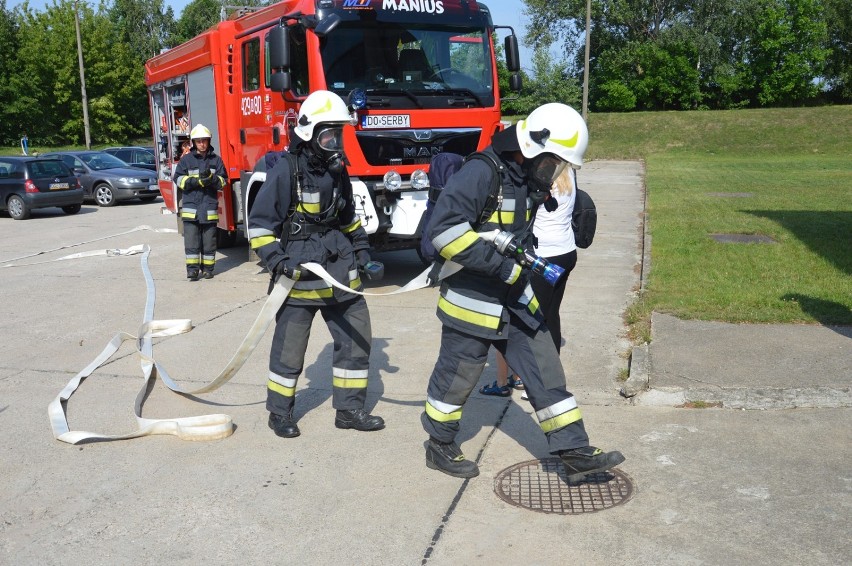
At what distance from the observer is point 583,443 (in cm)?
419

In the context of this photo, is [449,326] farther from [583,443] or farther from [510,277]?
[583,443]

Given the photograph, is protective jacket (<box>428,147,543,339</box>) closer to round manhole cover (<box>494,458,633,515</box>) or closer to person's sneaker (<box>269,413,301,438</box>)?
round manhole cover (<box>494,458,633,515</box>)

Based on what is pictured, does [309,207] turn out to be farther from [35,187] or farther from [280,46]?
[35,187]

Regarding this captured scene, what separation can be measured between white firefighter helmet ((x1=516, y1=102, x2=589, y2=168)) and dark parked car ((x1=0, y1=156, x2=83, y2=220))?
19.0m

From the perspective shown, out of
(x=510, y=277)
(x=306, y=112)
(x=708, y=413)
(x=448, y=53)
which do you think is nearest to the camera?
(x=510, y=277)

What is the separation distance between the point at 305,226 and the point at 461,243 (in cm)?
143

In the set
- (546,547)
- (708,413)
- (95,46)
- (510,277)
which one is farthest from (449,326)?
(95,46)

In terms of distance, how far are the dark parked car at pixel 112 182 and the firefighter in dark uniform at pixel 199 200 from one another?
1296 cm

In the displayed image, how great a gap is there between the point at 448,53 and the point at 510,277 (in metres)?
6.28

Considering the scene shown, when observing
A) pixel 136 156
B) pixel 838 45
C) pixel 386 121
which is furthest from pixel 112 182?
pixel 838 45

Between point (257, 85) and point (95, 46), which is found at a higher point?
point (95, 46)

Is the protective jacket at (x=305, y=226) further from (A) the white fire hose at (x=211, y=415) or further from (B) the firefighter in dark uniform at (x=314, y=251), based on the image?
(A) the white fire hose at (x=211, y=415)

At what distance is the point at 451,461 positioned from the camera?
14.8 feet

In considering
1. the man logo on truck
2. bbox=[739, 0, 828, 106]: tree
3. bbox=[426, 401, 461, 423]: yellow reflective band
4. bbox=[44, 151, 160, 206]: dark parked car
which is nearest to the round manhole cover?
bbox=[426, 401, 461, 423]: yellow reflective band
